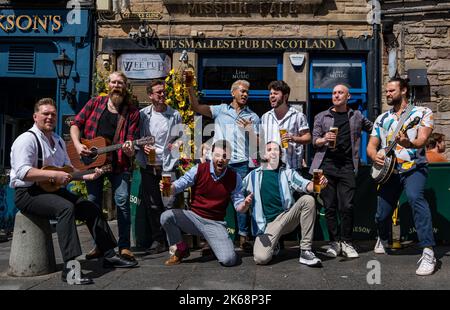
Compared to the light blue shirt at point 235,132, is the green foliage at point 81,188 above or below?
below

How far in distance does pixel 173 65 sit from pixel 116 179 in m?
6.32

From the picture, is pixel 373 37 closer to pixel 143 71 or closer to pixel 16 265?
pixel 143 71

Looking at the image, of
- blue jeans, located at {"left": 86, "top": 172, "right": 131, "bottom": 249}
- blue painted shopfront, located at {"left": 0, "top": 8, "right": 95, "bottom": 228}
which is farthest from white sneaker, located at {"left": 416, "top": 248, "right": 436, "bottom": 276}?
blue painted shopfront, located at {"left": 0, "top": 8, "right": 95, "bottom": 228}

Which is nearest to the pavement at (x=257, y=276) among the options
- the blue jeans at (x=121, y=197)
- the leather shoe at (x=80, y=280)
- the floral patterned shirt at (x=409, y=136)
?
the leather shoe at (x=80, y=280)

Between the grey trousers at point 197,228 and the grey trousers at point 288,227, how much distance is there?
29 centimetres

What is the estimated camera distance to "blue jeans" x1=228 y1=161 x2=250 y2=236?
5836 mm

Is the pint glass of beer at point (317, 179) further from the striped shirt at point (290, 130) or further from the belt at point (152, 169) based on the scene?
the belt at point (152, 169)

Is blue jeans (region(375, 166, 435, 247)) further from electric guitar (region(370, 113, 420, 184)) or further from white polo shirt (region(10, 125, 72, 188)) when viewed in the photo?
white polo shirt (region(10, 125, 72, 188))

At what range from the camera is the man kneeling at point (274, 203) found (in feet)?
17.5

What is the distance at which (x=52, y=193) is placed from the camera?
4.95m

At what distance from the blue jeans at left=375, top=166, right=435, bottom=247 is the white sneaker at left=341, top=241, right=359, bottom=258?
456 mm

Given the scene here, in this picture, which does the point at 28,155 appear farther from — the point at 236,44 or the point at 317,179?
the point at 236,44

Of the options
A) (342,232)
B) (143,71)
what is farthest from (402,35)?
(342,232)

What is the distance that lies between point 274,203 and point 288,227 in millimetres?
306
